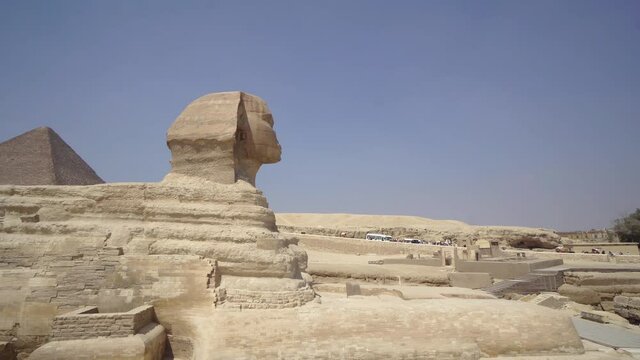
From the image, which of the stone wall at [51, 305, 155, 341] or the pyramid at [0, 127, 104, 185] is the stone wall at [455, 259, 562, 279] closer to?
the stone wall at [51, 305, 155, 341]

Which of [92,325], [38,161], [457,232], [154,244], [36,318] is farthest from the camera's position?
[457,232]

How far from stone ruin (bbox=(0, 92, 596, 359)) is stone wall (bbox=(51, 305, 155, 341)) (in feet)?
0.05

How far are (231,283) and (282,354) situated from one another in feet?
5.60

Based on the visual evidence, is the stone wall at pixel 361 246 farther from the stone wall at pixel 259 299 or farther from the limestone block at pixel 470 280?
the stone wall at pixel 259 299

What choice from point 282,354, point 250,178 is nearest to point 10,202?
point 250,178

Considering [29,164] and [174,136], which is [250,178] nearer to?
[174,136]

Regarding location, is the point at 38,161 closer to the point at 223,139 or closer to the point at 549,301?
the point at 223,139

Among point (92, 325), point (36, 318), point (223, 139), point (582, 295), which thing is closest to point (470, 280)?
point (582, 295)

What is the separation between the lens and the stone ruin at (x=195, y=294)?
6.35m

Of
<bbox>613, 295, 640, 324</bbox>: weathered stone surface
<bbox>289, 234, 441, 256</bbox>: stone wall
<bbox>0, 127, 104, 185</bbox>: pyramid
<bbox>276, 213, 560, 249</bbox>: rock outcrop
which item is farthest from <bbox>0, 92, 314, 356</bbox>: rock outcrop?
<bbox>276, 213, 560, 249</bbox>: rock outcrop

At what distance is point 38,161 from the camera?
12.7m

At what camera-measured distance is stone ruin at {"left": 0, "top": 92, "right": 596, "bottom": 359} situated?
20.8ft

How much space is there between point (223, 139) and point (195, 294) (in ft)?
11.0

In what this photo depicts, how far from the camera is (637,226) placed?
101 feet
